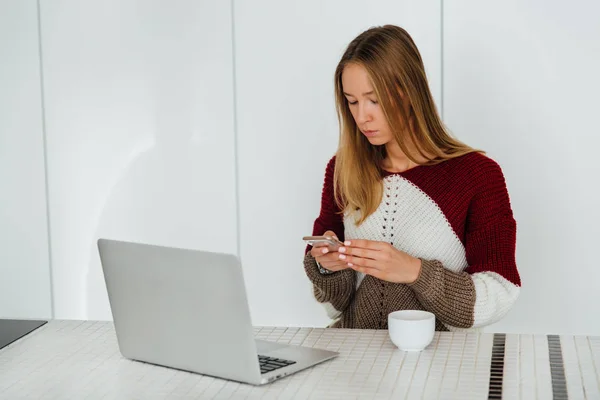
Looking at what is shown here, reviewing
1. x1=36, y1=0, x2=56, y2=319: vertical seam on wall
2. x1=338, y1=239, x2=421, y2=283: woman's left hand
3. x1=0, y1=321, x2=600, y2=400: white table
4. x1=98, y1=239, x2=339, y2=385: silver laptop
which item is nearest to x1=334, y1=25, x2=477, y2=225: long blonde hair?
x1=338, y1=239, x2=421, y2=283: woman's left hand

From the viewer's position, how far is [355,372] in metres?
1.64

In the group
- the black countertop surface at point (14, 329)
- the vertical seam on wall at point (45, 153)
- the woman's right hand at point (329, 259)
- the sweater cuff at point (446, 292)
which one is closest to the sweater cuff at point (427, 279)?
the sweater cuff at point (446, 292)

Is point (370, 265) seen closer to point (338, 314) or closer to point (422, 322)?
point (422, 322)

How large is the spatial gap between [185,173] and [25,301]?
91 cm

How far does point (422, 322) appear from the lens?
5.67ft

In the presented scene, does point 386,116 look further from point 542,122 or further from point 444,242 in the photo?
point 542,122

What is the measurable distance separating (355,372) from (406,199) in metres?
0.84

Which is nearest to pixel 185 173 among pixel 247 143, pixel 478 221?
pixel 247 143

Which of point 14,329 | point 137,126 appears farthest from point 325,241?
point 137,126

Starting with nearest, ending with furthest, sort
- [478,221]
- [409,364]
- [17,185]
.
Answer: [409,364] → [478,221] → [17,185]

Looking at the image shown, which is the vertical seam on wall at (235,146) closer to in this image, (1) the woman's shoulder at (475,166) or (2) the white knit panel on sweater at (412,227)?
(2) the white knit panel on sweater at (412,227)

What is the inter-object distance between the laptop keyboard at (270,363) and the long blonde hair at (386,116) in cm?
77

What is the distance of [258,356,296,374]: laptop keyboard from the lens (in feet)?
5.40

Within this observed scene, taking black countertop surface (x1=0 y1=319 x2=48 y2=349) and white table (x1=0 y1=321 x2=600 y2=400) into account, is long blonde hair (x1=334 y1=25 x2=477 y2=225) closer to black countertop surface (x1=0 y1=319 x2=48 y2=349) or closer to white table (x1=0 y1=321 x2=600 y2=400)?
white table (x1=0 y1=321 x2=600 y2=400)
